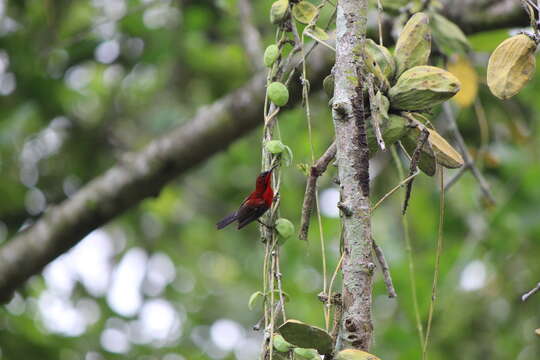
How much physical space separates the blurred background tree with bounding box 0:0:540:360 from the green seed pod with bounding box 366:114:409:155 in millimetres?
1618

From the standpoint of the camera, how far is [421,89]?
944 mm

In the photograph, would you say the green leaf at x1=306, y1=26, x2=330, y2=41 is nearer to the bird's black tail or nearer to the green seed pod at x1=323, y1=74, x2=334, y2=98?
the green seed pod at x1=323, y1=74, x2=334, y2=98

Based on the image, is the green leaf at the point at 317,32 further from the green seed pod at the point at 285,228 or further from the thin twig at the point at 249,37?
the thin twig at the point at 249,37

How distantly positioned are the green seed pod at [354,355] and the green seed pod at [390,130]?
0.91 ft

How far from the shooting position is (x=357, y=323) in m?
0.79

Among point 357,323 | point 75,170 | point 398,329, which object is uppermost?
point 75,170

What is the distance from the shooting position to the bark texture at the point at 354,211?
31.2 inches

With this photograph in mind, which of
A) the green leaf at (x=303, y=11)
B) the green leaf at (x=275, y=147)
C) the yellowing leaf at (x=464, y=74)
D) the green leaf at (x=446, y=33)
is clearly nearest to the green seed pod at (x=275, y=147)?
the green leaf at (x=275, y=147)

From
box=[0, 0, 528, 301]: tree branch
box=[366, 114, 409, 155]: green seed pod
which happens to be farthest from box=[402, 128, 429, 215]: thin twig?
box=[0, 0, 528, 301]: tree branch

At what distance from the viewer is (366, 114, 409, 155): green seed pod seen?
36.7 inches

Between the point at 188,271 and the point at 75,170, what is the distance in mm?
1314

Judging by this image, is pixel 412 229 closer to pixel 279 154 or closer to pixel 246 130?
pixel 246 130

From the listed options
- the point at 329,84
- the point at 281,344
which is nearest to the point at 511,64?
the point at 329,84

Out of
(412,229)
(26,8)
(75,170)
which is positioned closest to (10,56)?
(26,8)
